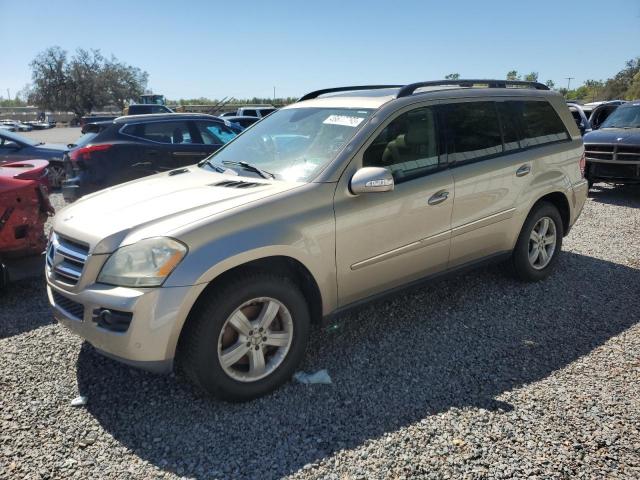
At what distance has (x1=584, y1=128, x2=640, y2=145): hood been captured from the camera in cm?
888

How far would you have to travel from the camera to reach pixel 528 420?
2.80 metres

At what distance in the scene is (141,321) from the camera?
2.62 meters

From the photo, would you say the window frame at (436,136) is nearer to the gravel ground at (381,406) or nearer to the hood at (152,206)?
the hood at (152,206)

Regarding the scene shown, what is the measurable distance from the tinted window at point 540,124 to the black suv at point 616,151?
508 cm

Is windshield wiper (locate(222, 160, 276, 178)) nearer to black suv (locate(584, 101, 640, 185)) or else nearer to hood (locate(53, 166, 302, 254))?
hood (locate(53, 166, 302, 254))

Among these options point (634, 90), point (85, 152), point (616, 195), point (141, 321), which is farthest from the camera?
point (634, 90)

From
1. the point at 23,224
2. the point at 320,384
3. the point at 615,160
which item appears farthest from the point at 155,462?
the point at 615,160

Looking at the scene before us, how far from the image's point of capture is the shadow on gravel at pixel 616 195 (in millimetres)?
9047

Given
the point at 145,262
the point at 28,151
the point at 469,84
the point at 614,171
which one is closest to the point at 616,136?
the point at 614,171

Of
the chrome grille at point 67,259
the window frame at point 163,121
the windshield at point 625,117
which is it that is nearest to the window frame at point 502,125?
the chrome grille at point 67,259

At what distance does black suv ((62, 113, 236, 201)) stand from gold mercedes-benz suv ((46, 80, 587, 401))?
4114 mm

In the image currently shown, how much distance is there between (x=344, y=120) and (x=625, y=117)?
8918mm

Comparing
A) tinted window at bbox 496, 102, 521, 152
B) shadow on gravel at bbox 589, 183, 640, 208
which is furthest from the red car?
shadow on gravel at bbox 589, 183, 640, 208

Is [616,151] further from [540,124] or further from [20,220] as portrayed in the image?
[20,220]
